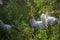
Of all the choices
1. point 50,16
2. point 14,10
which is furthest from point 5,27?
point 50,16

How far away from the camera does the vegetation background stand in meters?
2.61

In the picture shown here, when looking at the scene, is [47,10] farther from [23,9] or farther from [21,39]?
[23,9]

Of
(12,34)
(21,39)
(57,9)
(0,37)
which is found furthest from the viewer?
(0,37)

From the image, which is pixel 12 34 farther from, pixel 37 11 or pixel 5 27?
pixel 37 11

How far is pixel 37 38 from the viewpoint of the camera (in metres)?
2.65

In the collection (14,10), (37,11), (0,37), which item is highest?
(37,11)

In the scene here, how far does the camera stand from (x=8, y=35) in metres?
4.03

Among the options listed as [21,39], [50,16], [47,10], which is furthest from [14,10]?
[47,10]

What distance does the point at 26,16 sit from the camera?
4020 mm

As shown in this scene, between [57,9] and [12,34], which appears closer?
[57,9]

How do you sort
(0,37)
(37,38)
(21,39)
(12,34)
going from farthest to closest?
1. (0,37)
2. (12,34)
3. (21,39)
4. (37,38)

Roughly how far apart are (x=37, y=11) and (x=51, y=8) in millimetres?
342

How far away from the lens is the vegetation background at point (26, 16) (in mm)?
2607

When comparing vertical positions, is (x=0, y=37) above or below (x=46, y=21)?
below
